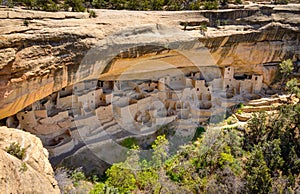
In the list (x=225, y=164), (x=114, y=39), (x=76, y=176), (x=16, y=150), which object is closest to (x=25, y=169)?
(x=16, y=150)

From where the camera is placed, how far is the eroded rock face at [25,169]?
223 inches

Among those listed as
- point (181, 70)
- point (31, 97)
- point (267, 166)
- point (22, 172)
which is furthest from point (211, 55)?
point (22, 172)

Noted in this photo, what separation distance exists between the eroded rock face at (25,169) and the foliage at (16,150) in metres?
0.11

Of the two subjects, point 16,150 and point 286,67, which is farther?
point 286,67

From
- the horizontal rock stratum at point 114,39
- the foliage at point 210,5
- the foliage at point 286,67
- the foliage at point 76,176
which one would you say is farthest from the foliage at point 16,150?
the foliage at point 286,67

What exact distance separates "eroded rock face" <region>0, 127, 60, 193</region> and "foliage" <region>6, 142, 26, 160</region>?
11 cm

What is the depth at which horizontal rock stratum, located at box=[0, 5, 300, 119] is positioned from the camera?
942 cm

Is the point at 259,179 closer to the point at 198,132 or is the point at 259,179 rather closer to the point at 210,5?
the point at 198,132

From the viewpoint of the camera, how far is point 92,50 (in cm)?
1129

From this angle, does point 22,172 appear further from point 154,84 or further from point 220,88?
point 220,88

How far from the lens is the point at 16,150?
7.23 m

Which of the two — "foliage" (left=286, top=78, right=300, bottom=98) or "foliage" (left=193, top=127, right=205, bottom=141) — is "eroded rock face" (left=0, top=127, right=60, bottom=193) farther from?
"foliage" (left=286, top=78, right=300, bottom=98)

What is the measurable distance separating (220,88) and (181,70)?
2626 mm

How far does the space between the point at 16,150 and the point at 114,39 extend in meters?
6.26
